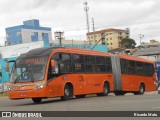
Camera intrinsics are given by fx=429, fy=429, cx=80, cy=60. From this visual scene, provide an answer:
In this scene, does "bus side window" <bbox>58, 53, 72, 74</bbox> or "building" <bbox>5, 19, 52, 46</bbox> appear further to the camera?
"building" <bbox>5, 19, 52, 46</bbox>

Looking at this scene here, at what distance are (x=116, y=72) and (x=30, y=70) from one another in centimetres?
1013

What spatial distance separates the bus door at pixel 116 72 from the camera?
1222 inches

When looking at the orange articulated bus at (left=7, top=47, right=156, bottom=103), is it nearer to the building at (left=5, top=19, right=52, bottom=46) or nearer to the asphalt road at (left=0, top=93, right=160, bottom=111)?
the asphalt road at (left=0, top=93, right=160, bottom=111)

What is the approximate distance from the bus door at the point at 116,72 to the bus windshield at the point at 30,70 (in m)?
9.37

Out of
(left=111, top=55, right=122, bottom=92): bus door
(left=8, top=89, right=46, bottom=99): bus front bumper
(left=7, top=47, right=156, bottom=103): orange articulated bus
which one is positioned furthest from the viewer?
(left=111, top=55, right=122, bottom=92): bus door

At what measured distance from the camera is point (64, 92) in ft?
77.6

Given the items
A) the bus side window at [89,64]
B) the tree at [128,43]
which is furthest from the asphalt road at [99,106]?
the tree at [128,43]

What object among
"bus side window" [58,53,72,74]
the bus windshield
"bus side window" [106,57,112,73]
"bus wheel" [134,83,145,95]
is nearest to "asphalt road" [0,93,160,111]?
the bus windshield

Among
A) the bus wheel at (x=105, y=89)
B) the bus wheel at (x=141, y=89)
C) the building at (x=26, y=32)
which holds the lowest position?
the bus wheel at (x=141, y=89)

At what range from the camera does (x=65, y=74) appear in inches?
936

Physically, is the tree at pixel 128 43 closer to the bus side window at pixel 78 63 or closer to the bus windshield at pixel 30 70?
the bus side window at pixel 78 63

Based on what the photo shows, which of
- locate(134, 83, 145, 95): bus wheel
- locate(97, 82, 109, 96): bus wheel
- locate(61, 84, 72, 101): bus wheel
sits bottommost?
locate(134, 83, 145, 95): bus wheel

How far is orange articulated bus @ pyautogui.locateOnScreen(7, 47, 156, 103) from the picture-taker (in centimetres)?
2220

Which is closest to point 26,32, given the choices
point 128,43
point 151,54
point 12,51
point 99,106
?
point 151,54
